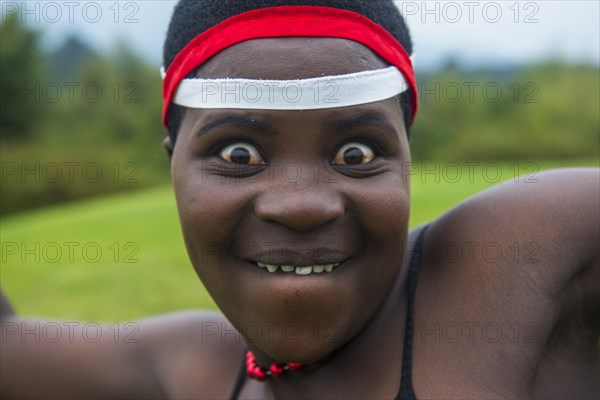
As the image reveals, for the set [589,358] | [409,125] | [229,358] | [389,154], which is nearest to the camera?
[389,154]

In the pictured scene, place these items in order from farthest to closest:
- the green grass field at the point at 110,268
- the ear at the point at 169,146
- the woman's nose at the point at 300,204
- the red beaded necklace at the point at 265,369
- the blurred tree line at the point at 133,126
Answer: the blurred tree line at the point at 133,126 < the green grass field at the point at 110,268 < the ear at the point at 169,146 < the red beaded necklace at the point at 265,369 < the woman's nose at the point at 300,204

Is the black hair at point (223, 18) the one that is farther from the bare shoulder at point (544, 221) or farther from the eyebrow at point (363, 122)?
the bare shoulder at point (544, 221)

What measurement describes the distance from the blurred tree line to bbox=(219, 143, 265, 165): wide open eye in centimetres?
1888

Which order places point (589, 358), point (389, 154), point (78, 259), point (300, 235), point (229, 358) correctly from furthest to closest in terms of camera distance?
point (78, 259)
point (229, 358)
point (589, 358)
point (389, 154)
point (300, 235)

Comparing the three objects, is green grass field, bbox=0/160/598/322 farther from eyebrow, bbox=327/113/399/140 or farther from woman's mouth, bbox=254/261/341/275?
woman's mouth, bbox=254/261/341/275

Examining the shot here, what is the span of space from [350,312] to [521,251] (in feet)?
1.32

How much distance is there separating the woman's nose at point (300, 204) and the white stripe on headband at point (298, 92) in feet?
0.54

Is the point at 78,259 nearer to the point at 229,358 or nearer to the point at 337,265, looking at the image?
the point at 229,358

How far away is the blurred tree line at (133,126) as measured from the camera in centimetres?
2158

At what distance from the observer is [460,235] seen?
174 cm

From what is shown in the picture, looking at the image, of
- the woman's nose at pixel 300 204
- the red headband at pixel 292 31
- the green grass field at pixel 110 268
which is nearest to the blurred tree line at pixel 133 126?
the green grass field at pixel 110 268

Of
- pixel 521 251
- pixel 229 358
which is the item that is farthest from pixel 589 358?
pixel 229 358

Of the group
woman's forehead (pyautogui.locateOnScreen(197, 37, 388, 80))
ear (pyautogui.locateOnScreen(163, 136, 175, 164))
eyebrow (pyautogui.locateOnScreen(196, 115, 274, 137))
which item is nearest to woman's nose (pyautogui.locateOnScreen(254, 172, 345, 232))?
eyebrow (pyautogui.locateOnScreen(196, 115, 274, 137))

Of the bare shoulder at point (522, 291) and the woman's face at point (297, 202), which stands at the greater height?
the woman's face at point (297, 202)
